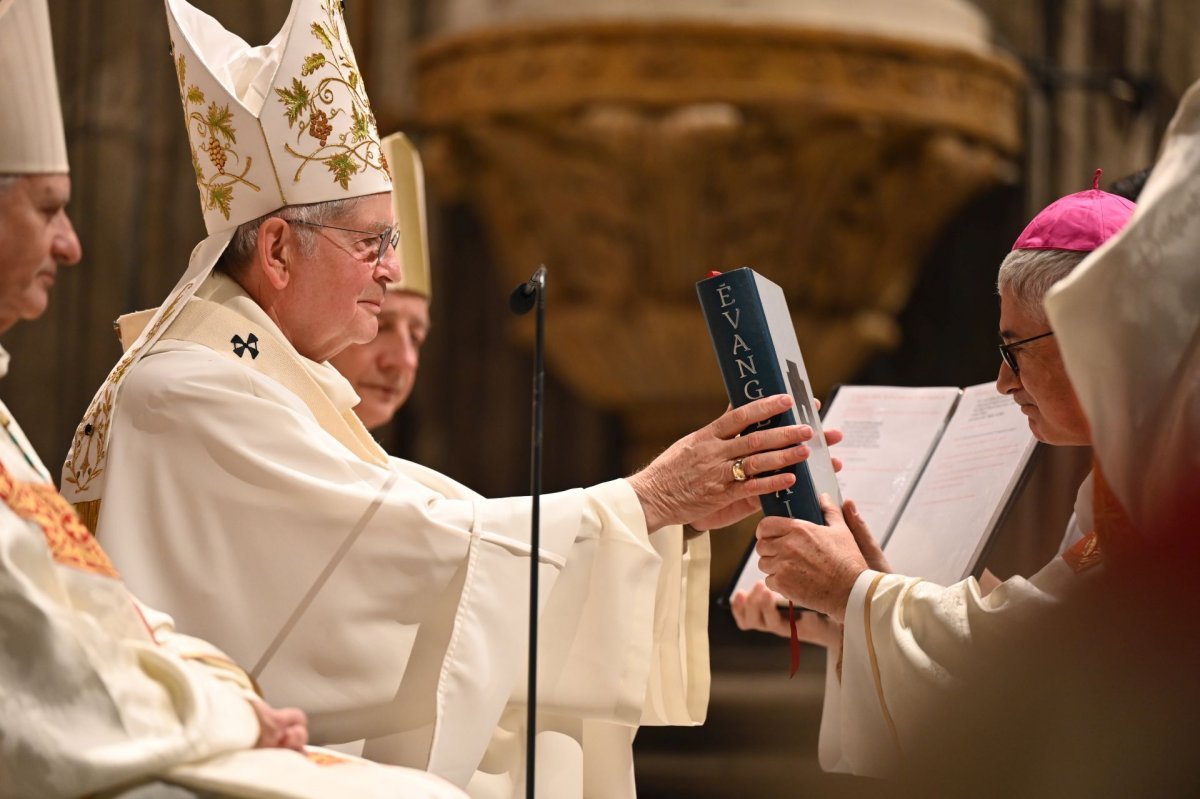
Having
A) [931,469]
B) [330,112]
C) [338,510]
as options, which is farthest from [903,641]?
[330,112]

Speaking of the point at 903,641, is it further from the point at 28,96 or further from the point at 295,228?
the point at 28,96

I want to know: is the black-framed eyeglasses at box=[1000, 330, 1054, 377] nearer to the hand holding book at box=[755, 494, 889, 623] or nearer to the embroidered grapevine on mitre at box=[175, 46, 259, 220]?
the hand holding book at box=[755, 494, 889, 623]

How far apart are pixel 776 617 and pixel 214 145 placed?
1.62 metres

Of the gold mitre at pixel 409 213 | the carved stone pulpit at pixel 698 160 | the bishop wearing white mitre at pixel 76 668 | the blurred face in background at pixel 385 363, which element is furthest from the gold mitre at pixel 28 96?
the carved stone pulpit at pixel 698 160

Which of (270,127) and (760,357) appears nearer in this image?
(760,357)

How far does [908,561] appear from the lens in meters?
3.53

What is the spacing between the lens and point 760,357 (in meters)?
3.24

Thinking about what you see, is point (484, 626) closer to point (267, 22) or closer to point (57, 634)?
point (57, 634)

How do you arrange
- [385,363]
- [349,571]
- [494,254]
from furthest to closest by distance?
[494,254]
[385,363]
[349,571]

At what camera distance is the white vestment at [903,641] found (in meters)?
2.90

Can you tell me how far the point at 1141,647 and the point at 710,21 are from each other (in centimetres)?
487

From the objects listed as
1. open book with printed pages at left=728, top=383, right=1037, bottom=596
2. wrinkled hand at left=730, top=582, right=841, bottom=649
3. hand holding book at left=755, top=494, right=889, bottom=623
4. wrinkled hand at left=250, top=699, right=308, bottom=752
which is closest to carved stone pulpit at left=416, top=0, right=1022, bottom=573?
open book with printed pages at left=728, top=383, right=1037, bottom=596

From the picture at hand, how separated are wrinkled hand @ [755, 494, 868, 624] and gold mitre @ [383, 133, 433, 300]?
Result: 204 cm

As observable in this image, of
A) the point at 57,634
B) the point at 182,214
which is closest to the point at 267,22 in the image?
the point at 182,214
